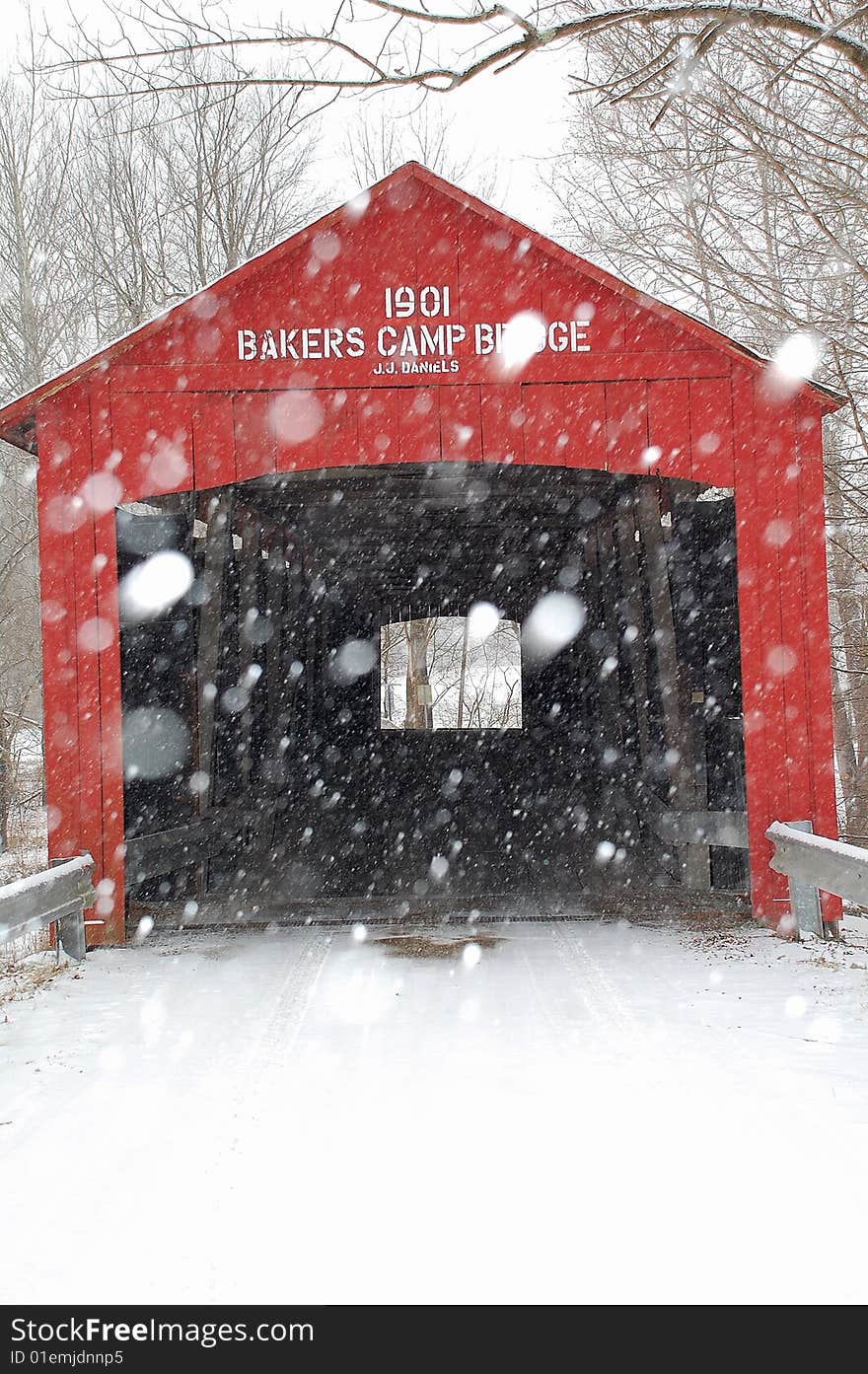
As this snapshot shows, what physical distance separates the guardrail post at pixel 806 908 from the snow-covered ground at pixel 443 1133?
490 millimetres

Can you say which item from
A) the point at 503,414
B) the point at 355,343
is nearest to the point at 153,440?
the point at 355,343

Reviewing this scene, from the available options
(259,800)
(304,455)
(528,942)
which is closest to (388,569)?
(259,800)

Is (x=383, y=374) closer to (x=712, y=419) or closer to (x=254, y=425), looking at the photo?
(x=254, y=425)

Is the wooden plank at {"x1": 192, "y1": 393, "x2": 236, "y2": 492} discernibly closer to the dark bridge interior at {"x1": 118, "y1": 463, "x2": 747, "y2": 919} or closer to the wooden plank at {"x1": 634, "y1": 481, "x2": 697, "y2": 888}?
the dark bridge interior at {"x1": 118, "y1": 463, "x2": 747, "y2": 919}

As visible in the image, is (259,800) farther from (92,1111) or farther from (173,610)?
(92,1111)

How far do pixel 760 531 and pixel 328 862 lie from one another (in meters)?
4.80

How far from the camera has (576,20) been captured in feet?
17.3

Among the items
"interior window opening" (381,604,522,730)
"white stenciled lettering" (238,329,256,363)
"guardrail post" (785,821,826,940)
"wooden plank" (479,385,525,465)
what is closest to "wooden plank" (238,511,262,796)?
"white stenciled lettering" (238,329,256,363)

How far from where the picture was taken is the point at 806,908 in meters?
6.37

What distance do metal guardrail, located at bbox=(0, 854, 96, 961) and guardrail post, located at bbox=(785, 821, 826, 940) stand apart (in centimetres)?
388

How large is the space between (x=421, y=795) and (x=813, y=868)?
940 cm

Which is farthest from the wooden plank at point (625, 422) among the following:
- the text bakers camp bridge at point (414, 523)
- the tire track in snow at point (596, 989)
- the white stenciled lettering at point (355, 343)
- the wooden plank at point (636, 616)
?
the wooden plank at point (636, 616)

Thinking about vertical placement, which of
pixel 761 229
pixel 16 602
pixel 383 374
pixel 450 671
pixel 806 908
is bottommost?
pixel 806 908
